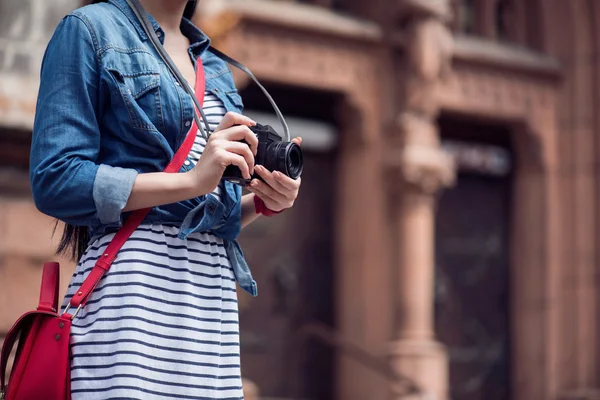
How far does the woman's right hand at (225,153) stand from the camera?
1.58 m

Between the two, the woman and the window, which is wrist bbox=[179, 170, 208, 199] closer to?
the woman

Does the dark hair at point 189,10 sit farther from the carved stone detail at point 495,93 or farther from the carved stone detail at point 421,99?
the carved stone detail at point 495,93

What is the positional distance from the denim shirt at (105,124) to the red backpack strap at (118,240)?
2cm

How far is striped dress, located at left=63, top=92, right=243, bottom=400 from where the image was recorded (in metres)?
1.62

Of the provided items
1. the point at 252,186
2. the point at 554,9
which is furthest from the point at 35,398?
the point at 554,9

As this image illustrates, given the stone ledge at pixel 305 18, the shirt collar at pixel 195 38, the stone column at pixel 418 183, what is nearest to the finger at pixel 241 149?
the shirt collar at pixel 195 38

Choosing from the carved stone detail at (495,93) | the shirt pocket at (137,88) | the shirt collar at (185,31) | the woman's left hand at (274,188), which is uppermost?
the carved stone detail at (495,93)

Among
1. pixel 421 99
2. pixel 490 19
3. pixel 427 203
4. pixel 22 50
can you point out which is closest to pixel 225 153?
pixel 22 50

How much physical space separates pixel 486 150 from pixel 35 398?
762 centimetres

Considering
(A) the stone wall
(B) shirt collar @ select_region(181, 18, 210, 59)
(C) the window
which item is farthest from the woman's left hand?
(C) the window

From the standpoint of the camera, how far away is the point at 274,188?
172 cm

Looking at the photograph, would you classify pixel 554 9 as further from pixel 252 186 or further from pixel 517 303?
pixel 252 186

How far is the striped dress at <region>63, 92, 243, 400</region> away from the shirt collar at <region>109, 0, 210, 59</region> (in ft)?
0.74

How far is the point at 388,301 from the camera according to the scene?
24.6 ft
